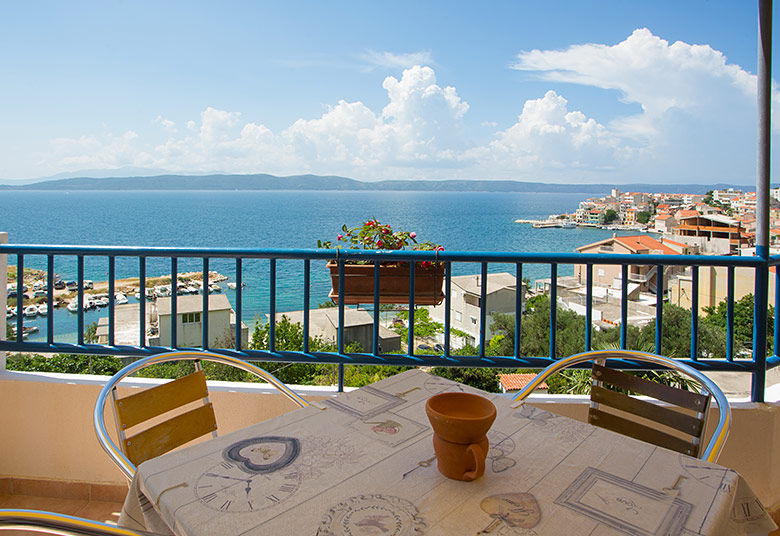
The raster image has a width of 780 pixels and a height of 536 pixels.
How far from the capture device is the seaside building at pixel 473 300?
2.29 meters

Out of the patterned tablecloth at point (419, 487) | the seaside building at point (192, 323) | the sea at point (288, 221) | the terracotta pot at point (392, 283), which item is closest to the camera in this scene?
the patterned tablecloth at point (419, 487)

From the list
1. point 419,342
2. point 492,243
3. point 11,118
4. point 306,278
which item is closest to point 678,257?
point 419,342

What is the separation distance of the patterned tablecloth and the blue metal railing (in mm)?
1035

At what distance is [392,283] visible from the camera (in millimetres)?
2189

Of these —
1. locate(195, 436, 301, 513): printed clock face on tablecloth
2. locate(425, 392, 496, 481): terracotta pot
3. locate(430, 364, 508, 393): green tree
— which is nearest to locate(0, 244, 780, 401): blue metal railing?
locate(430, 364, 508, 393): green tree

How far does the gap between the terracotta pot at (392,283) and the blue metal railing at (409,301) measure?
0.03 metres

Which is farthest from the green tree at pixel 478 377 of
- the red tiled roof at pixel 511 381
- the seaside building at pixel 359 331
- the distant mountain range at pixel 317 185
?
the distant mountain range at pixel 317 185

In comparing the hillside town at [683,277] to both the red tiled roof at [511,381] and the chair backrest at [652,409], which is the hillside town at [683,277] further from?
the chair backrest at [652,409]

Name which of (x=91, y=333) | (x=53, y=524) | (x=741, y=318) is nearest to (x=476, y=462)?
(x=53, y=524)

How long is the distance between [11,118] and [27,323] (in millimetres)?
54469

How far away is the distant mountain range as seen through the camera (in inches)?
682

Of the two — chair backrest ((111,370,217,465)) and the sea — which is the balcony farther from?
the sea

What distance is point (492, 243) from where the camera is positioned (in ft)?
81.1

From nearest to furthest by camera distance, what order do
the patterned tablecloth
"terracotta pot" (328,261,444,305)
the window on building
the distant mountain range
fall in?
the patterned tablecloth
"terracotta pot" (328,261,444,305)
the window on building
the distant mountain range
